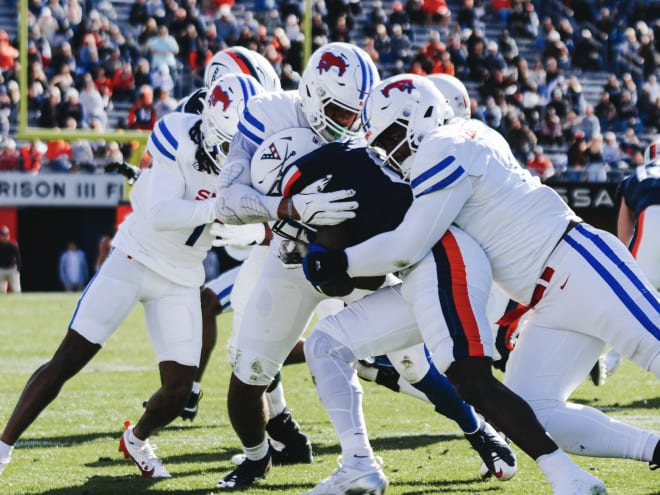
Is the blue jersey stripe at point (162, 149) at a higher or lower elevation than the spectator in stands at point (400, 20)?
higher

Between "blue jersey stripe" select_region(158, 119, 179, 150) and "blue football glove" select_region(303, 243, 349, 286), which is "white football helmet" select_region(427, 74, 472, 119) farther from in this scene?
"blue jersey stripe" select_region(158, 119, 179, 150)

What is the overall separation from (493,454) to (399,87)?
1.43 m

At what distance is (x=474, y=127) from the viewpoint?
3.95m

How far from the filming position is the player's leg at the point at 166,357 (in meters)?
4.83

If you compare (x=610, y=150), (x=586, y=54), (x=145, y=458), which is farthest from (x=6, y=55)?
(x=145, y=458)

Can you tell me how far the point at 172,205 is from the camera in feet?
15.7

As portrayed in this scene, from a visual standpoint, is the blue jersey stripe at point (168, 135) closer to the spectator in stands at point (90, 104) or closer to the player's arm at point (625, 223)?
the player's arm at point (625, 223)

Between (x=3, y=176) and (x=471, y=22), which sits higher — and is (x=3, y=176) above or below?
below

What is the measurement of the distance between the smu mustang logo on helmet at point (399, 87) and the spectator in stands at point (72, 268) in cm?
1339

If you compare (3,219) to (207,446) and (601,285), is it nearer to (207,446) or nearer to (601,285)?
(207,446)

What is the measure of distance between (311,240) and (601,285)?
1006 millimetres

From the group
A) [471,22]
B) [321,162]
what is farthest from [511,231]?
[471,22]

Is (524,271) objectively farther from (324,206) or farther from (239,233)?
→ (239,233)

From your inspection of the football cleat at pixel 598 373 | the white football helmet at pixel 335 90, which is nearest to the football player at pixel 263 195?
the white football helmet at pixel 335 90
